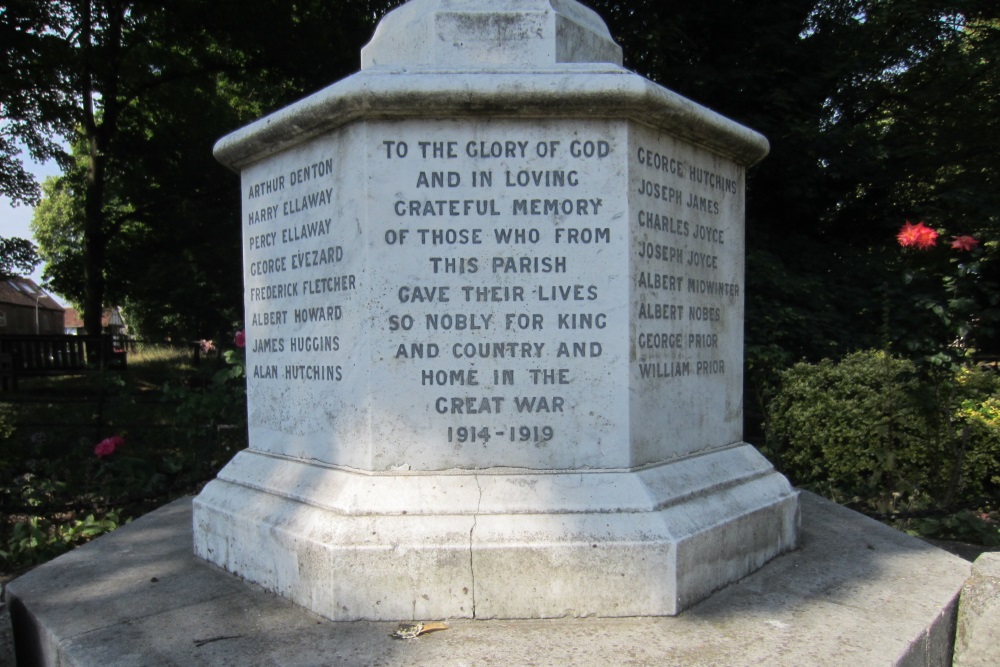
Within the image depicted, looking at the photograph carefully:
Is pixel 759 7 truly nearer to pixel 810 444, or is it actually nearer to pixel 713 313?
pixel 810 444

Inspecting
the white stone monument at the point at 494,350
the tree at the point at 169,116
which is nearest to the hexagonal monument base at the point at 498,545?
the white stone monument at the point at 494,350

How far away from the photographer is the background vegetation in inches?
237

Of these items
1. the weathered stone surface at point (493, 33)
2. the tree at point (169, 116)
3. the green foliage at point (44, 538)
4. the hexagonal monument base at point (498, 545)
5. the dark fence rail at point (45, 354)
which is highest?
the tree at point (169, 116)

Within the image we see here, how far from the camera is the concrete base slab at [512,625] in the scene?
91.4 inches

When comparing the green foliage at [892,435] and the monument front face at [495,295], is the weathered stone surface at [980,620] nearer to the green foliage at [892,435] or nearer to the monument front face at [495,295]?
the monument front face at [495,295]

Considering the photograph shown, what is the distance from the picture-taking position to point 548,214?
2807 millimetres

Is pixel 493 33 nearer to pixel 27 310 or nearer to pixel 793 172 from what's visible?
pixel 793 172

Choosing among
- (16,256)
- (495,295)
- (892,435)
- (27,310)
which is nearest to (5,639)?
(495,295)

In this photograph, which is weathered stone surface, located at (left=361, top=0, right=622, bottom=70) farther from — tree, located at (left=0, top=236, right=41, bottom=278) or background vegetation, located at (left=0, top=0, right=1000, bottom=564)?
tree, located at (left=0, top=236, right=41, bottom=278)

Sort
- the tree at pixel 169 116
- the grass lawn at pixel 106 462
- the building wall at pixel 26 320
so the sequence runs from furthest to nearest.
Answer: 1. the building wall at pixel 26 320
2. the tree at pixel 169 116
3. the grass lawn at pixel 106 462

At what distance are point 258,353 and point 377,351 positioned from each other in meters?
1.01

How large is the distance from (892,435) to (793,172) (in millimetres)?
4554

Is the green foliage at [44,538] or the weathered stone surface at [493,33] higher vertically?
the weathered stone surface at [493,33]

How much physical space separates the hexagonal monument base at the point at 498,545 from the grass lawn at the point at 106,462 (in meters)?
2.63
